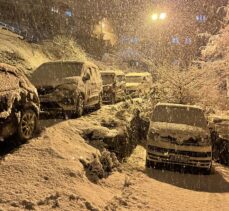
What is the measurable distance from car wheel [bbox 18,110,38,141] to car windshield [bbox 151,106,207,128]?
3909 mm

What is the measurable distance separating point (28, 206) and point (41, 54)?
18798mm

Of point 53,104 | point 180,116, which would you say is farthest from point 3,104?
point 180,116

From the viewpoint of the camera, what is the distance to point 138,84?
835 inches

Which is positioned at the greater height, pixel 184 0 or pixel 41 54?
pixel 184 0

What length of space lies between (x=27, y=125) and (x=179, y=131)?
4295 millimetres

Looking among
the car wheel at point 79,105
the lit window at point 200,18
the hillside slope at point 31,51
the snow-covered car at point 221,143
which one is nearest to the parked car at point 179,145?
the car wheel at point 79,105

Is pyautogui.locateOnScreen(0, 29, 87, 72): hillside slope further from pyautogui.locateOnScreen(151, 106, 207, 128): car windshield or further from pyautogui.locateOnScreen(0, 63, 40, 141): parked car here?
pyautogui.locateOnScreen(0, 63, 40, 141): parked car

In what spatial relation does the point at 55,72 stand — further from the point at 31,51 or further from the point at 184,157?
the point at 31,51

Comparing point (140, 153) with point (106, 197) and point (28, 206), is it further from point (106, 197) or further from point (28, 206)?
point (28, 206)

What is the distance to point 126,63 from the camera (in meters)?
44.2

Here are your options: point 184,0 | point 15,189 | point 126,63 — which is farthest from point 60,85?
point 184,0

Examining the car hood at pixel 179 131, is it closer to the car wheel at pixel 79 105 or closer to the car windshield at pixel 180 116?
the car windshield at pixel 180 116

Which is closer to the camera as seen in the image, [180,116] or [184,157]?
[184,157]

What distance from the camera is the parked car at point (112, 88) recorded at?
16859 millimetres
